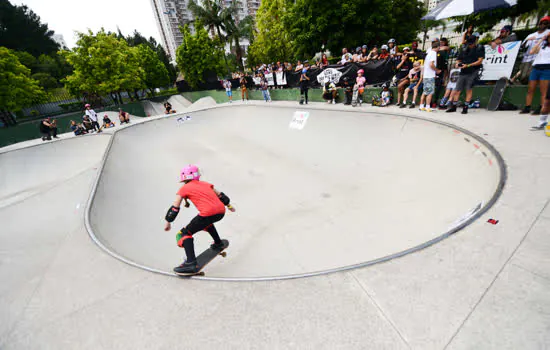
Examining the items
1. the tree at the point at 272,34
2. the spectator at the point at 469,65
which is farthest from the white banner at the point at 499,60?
the tree at the point at 272,34

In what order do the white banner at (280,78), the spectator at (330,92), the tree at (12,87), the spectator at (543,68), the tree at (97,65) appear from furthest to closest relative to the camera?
the tree at (97,65) < the tree at (12,87) < the white banner at (280,78) < the spectator at (330,92) < the spectator at (543,68)

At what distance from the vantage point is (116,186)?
7.30 metres

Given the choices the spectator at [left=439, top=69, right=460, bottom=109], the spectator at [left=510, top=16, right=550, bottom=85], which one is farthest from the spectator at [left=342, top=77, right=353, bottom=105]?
the spectator at [left=510, top=16, right=550, bottom=85]

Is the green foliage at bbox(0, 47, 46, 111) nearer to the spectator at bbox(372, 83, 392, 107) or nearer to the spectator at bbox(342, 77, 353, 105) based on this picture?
the spectator at bbox(342, 77, 353, 105)

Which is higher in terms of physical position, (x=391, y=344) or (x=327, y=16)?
(x=327, y=16)

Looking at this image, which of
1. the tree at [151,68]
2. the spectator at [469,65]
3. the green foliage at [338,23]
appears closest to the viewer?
the spectator at [469,65]

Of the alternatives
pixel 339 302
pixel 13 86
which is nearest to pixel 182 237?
pixel 339 302

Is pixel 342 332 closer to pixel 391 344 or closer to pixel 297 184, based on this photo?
pixel 391 344

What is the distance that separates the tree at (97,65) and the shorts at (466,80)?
30.3m

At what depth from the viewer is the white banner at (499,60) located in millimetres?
6438

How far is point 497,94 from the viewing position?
652 centimetres

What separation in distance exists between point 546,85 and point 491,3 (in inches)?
117

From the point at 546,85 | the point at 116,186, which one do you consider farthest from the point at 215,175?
the point at 546,85

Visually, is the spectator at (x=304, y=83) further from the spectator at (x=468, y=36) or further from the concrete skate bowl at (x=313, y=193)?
the spectator at (x=468, y=36)
